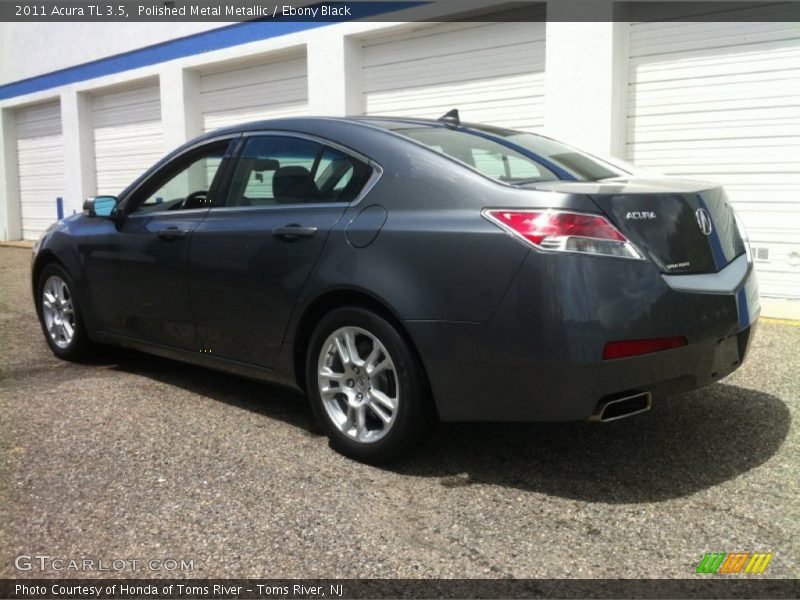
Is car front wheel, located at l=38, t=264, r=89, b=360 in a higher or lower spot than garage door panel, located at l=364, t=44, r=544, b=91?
lower

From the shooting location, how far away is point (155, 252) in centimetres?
468

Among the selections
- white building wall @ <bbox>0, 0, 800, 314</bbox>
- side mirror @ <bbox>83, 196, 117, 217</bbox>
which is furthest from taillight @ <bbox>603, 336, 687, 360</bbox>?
white building wall @ <bbox>0, 0, 800, 314</bbox>

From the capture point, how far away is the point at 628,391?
3148mm

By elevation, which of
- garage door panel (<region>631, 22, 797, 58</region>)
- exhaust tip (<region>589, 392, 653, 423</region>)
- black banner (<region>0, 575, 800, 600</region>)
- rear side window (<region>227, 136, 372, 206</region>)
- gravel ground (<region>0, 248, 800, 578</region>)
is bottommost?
black banner (<region>0, 575, 800, 600</region>)

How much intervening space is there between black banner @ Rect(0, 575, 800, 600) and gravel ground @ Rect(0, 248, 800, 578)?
0.19 ft

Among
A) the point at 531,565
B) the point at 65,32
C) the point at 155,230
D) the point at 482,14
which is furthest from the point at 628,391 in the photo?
the point at 65,32

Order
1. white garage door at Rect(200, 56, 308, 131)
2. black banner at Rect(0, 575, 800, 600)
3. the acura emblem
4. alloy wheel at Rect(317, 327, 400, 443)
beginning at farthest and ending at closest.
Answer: white garage door at Rect(200, 56, 308, 131) < alloy wheel at Rect(317, 327, 400, 443) < the acura emblem < black banner at Rect(0, 575, 800, 600)

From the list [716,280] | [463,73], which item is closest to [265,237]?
[716,280]

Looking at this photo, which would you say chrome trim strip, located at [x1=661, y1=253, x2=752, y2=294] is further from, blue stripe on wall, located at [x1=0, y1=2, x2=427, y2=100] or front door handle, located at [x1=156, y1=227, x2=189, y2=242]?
blue stripe on wall, located at [x1=0, y1=2, x2=427, y2=100]

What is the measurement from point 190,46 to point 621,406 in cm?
1141

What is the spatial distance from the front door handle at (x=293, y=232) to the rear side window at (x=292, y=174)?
17 centimetres

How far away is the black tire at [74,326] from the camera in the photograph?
17.9 ft

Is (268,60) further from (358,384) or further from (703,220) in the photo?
(703,220)

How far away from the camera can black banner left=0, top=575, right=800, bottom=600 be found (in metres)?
2.61
